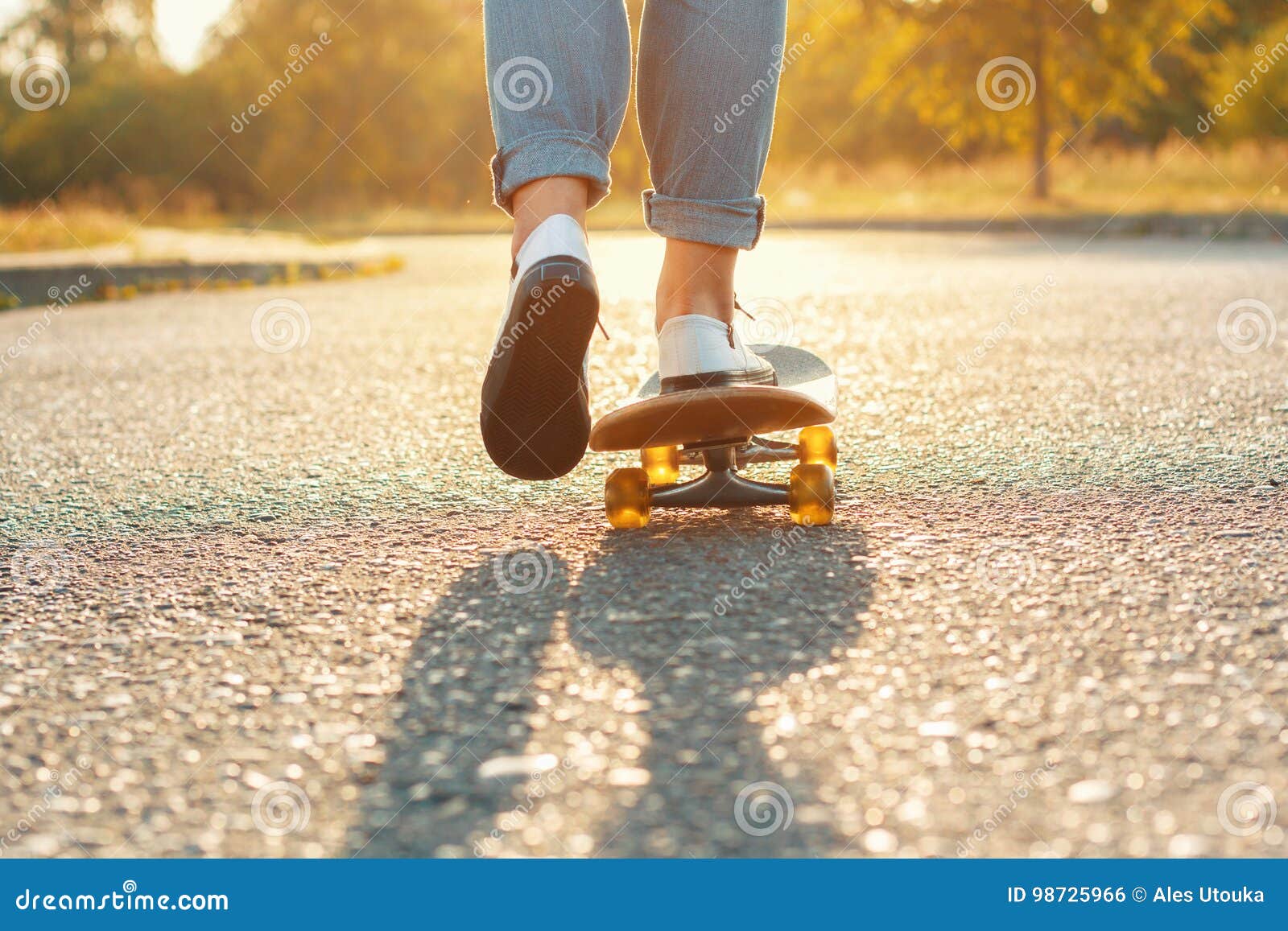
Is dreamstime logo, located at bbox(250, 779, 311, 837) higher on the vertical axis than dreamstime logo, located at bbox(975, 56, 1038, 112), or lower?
lower

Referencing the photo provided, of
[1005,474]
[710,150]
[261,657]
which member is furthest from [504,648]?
[1005,474]

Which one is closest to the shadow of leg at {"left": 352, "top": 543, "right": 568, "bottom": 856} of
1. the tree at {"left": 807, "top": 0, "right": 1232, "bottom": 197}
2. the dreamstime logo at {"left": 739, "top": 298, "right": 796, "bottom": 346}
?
the dreamstime logo at {"left": 739, "top": 298, "right": 796, "bottom": 346}

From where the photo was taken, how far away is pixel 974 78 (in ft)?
70.7

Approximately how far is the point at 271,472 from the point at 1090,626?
5.59ft

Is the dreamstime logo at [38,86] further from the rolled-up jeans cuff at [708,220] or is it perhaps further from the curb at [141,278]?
the rolled-up jeans cuff at [708,220]

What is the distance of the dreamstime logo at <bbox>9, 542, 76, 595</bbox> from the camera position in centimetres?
185

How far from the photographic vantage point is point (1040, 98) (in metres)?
20.2

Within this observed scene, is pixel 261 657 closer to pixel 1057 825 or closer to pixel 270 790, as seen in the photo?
pixel 270 790

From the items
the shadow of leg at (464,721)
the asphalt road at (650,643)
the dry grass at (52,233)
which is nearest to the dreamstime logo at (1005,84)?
the dry grass at (52,233)

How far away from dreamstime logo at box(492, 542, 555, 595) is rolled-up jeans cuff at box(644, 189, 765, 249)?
1.78 feet
